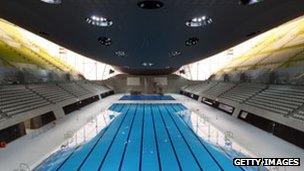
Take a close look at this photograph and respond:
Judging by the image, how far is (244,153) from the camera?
19.3 feet

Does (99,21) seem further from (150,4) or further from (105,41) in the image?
(105,41)

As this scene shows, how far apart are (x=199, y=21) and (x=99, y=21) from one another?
2.49 m

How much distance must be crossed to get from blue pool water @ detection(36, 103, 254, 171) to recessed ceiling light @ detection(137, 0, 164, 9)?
3.04m

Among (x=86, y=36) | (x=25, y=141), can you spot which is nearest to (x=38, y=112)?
(x=25, y=141)

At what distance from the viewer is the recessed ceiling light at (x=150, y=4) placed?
16.5ft

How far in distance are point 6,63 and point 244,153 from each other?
10.7 metres

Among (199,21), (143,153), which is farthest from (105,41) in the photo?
(143,153)

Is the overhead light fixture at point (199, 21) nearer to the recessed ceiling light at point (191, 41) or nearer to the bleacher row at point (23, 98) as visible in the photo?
the recessed ceiling light at point (191, 41)

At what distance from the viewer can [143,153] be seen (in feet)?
20.1

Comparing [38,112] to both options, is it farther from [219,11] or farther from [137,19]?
[219,11]

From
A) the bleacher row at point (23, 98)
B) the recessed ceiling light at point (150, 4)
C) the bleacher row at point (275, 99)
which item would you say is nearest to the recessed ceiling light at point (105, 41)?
the bleacher row at point (23, 98)

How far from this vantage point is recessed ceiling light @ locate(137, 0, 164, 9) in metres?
5.04

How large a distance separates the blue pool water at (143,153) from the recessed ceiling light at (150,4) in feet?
9.99

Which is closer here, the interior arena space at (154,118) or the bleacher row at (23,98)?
the interior arena space at (154,118)
